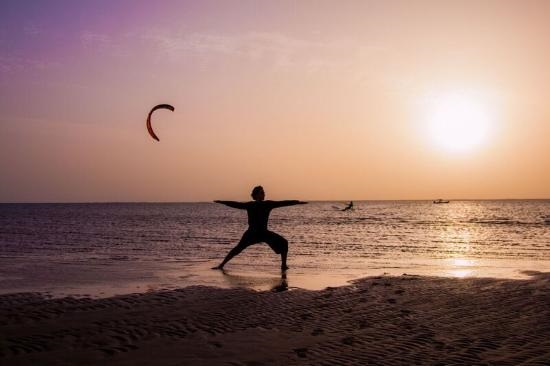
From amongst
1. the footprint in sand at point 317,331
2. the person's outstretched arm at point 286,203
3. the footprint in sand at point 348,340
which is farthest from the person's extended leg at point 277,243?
the footprint in sand at point 348,340

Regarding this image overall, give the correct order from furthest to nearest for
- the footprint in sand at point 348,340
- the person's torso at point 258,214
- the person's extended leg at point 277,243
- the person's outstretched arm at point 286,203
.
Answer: the person's extended leg at point 277,243 → the person's torso at point 258,214 → the person's outstretched arm at point 286,203 → the footprint in sand at point 348,340

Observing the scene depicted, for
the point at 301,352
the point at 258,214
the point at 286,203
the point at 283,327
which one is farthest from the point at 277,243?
the point at 301,352

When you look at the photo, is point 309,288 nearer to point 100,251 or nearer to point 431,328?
point 431,328

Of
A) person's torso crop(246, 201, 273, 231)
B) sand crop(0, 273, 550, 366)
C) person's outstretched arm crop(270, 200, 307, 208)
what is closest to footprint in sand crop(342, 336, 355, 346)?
sand crop(0, 273, 550, 366)

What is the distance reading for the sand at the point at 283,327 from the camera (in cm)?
602

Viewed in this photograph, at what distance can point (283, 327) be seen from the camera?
754cm

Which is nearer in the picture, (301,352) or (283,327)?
(301,352)

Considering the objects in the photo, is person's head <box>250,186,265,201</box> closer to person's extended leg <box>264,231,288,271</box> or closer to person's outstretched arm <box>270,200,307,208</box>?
person's outstretched arm <box>270,200,307,208</box>

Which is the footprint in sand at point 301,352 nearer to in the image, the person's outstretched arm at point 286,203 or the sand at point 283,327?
the sand at point 283,327

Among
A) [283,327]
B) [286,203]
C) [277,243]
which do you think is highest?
[286,203]

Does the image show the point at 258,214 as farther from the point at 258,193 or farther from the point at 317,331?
the point at 317,331

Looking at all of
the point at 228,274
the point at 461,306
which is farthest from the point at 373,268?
the point at 461,306

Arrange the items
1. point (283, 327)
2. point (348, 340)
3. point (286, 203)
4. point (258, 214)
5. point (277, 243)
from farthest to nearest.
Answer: point (277, 243) → point (258, 214) → point (286, 203) → point (283, 327) → point (348, 340)

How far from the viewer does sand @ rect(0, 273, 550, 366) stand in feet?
19.8
